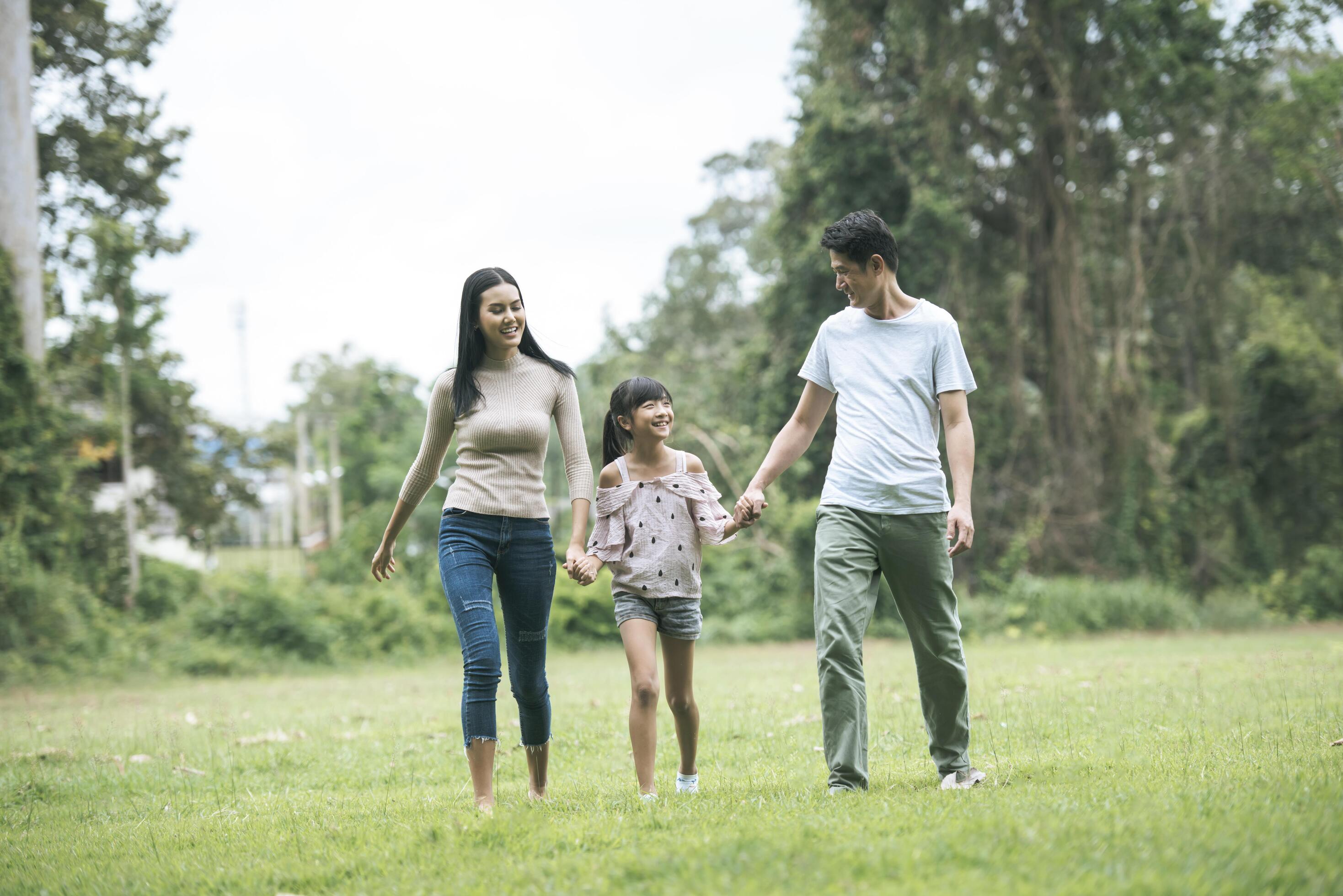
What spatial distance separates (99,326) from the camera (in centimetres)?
2047

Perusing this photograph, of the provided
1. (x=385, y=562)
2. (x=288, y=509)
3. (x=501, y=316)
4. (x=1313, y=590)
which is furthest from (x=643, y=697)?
(x=288, y=509)

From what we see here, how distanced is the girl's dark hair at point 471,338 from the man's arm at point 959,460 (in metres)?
1.86

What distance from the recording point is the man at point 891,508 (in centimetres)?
455

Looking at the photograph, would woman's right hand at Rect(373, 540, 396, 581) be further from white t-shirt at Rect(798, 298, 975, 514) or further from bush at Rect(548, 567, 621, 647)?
bush at Rect(548, 567, 621, 647)

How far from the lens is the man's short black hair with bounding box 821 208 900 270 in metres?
4.64

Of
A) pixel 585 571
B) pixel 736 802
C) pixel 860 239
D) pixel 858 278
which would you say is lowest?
pixel 736 802

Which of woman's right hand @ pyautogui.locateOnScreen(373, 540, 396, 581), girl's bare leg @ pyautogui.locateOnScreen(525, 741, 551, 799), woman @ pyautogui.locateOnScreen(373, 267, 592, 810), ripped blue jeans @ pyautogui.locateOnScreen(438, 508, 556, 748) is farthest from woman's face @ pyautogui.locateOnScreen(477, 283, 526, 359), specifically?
girl's bare leg @ pyautogui.locateOnScreen(525, 741, 551, 799)

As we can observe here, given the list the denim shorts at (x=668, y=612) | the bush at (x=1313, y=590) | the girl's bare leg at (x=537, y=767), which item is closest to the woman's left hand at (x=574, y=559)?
the denim shorts at (x=668, y=612)

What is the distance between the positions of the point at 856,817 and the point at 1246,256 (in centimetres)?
2272

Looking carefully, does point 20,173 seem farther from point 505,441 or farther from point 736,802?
point 736,802

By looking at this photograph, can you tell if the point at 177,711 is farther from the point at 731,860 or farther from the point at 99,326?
the point at 99,326

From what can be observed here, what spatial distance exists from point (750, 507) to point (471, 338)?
1399 millimetres

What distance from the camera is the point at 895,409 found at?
468 centimetres

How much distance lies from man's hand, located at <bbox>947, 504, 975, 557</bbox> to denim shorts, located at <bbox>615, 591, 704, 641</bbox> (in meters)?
1.14
